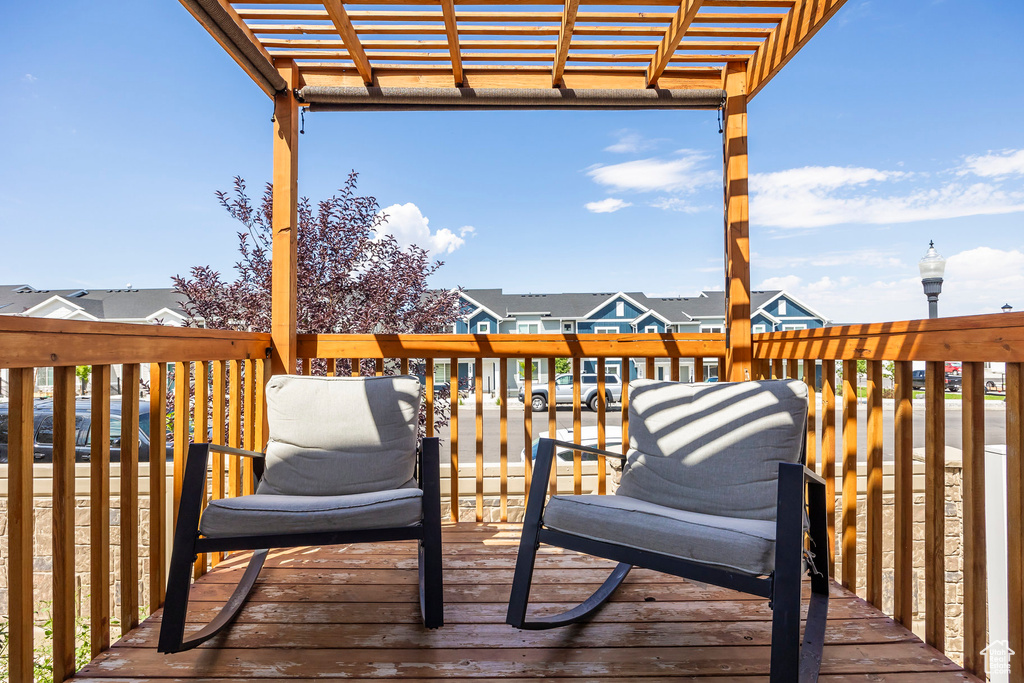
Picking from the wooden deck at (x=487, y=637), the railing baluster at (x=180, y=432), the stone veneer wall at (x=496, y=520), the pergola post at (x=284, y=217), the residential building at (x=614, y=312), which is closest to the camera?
the wooden deck at (x=487, y=637)

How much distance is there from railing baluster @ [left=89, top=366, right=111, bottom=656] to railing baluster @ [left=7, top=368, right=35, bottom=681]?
0.25m

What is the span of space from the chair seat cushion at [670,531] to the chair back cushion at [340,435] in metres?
0.76

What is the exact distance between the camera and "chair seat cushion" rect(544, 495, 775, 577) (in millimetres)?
1481

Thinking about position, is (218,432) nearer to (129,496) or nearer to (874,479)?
(129,496)

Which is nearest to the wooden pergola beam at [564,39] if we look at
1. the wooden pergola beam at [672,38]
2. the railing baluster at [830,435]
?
the wooden pergola beam at [672,38]

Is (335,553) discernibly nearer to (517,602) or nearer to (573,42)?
(517,602)

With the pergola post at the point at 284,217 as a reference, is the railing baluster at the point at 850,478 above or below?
below

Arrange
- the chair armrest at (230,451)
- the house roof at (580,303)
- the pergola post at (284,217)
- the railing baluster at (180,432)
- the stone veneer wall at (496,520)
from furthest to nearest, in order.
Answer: the house roof at (580,303)
the stone veneer wall at (496,520)
the pergola post at (284,217)
the railing baluster at (180,432)
the chair armrest at (230,451)

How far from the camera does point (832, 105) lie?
60.7 ft

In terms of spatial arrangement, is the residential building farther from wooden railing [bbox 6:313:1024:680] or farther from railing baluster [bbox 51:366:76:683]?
railing baluster [bbox 51:366:76:683]

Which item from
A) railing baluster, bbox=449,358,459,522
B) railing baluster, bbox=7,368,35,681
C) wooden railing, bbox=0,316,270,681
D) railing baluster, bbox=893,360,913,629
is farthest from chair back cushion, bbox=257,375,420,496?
railing baluster, bbox=893,360,913,629

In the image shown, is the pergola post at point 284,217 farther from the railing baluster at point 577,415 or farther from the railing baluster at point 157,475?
the railing baluster at point 577,415

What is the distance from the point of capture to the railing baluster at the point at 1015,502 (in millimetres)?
1392

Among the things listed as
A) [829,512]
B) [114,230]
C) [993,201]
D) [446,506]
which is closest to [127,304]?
[114,230]
